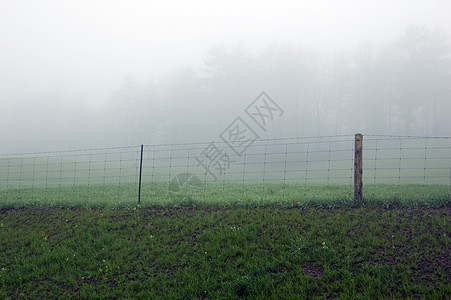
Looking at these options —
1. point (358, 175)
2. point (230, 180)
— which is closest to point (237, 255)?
point (358, 175)

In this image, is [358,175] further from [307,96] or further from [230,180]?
[307,96]

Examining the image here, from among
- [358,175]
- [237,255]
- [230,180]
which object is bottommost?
[237,255]

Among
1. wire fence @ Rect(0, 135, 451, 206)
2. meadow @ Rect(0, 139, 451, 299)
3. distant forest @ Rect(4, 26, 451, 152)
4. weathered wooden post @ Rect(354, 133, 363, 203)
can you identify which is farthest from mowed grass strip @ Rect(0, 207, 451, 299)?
distant forest @ Rect(4, 26, 451, 152)

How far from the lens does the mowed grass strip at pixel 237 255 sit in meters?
4.69

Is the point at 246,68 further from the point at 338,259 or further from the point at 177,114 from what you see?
the point at 338,259

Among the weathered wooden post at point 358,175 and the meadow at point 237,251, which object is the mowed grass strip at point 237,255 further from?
the weathered wooden post at point 358,175

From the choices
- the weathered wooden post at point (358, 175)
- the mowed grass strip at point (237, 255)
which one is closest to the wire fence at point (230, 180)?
the weathered wooden post at point (358, 175)

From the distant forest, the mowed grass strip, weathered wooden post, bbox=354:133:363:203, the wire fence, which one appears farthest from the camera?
the distant forest

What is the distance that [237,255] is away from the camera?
561 cm

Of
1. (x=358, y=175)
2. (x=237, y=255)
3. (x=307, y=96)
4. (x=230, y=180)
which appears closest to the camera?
(x=237, y=255)

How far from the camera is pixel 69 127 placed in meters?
87.4

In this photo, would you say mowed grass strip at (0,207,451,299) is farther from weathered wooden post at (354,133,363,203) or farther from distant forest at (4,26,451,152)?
distant forest at (4,26,451,152)

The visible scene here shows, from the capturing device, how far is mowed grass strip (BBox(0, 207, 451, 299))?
→ 4.69 m

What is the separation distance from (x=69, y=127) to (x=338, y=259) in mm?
95202
